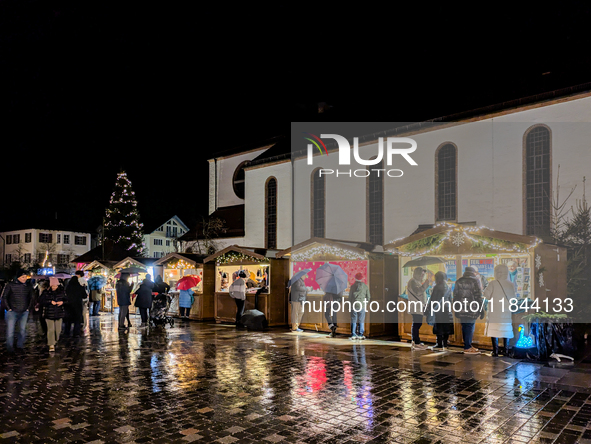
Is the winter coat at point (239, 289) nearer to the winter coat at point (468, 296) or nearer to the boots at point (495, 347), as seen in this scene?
the winter coat at point (468, 296)

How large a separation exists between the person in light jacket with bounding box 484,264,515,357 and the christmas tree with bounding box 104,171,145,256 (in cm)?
4569

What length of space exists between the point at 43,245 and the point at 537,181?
71607 mm

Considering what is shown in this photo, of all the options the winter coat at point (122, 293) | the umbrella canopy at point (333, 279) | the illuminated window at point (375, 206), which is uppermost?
the illuminated window at point (375, 206)

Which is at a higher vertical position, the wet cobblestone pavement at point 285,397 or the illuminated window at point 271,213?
the illuminated window at point 271,213

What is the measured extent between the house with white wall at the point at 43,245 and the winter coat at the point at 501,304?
6892 centimetres

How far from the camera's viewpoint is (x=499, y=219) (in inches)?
719

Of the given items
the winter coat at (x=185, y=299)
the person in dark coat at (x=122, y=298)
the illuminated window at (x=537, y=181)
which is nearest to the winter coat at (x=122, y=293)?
the person in dark coat at (x=122, y=298)

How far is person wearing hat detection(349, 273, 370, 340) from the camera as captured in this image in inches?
526

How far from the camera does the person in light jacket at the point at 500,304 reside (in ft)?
34.5

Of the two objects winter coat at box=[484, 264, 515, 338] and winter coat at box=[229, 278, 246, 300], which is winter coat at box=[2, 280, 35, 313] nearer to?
winter coat at box=[229, 278, 246, 300]

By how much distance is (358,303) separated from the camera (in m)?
13.4

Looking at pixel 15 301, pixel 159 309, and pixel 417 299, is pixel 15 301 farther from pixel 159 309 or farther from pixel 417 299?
pixel 417 299

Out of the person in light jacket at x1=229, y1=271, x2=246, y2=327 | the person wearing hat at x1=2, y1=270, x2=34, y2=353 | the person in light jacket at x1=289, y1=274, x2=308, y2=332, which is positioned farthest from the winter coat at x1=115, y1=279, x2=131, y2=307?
the person in light jacket at x1=289, y1=274, x2=308, y2=332

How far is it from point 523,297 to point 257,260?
9.11 metres
